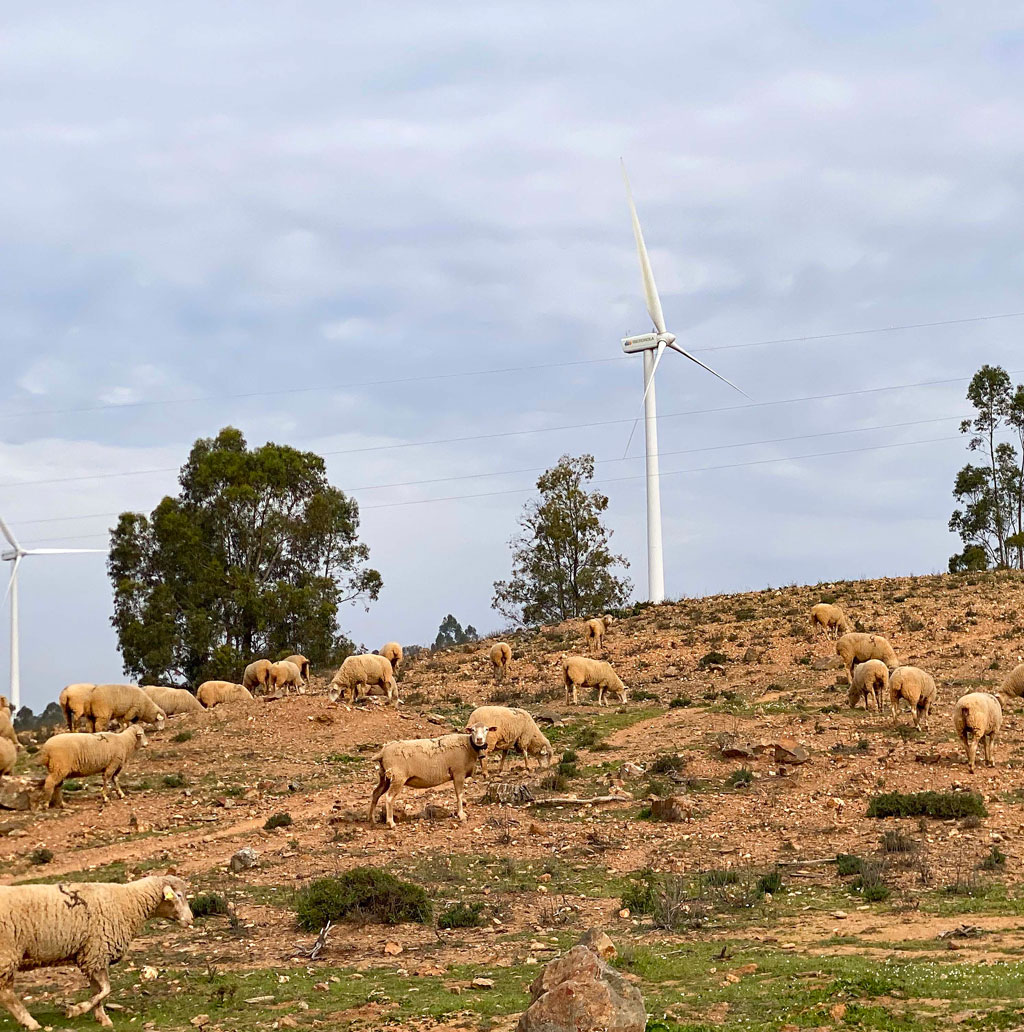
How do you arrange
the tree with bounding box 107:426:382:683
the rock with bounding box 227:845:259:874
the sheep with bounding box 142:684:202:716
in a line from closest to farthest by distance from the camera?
the rock with bounding box 227:845:259:874 < the sheep with bounding box 142:684:202:716 < the tree with bounding box 107:426:382:683

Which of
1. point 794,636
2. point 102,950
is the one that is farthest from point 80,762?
point 794,636

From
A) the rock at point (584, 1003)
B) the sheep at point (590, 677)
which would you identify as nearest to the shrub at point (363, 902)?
the rock at point (584, 1003)

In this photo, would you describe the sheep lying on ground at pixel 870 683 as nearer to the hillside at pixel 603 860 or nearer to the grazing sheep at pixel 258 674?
the hillside at pixel 603 860

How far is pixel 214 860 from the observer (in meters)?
19.5

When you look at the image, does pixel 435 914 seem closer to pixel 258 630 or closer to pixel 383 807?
pixel 383 807

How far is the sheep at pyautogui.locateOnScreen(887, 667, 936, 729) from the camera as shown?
26.2m

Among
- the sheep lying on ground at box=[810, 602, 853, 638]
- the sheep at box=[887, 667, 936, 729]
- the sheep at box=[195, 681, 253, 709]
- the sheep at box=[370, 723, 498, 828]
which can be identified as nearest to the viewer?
the sheep at box=[370, 723, 498, 828]

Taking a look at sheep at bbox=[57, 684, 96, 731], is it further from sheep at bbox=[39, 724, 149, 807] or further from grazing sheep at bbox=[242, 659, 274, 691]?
grazing sheep at bbox=[242, 659, 274, 691]

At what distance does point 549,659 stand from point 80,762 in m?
23.5

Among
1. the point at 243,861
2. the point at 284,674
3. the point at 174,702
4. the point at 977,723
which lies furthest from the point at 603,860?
the point at 284,674

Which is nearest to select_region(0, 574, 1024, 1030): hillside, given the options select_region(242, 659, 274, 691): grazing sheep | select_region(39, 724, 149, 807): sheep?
select_region(39, 724, 149, 807): sheep

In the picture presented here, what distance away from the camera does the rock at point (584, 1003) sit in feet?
33.1

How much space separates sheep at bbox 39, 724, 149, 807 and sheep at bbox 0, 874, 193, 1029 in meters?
11.8

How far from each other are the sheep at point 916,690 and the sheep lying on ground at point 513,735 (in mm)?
7470
